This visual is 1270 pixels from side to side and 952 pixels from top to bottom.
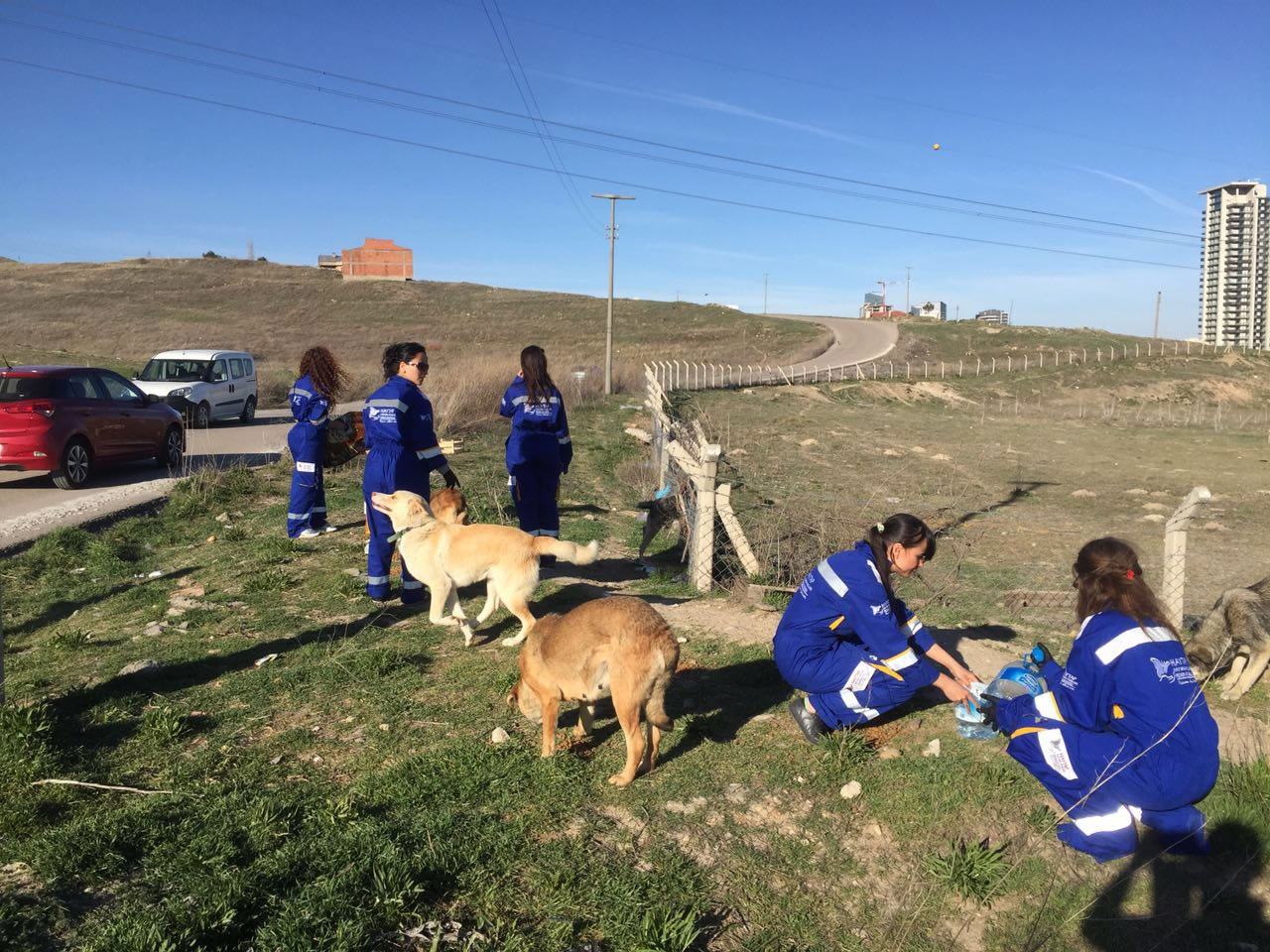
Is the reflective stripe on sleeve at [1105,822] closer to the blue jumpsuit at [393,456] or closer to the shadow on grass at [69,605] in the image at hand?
the blue jumpsuit at [393,456]

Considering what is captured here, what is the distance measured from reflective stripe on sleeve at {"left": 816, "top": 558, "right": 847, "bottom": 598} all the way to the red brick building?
3561 inches

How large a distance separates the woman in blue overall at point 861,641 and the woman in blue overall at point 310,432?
6263 mm

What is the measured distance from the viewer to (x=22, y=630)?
7.21 meters

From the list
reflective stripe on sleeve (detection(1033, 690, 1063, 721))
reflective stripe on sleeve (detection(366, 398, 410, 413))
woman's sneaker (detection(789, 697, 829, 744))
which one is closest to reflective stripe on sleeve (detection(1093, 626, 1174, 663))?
reflective stripe on sleeve (detection(1033, 690, 1063, 721))

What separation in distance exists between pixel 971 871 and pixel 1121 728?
898 millimetres

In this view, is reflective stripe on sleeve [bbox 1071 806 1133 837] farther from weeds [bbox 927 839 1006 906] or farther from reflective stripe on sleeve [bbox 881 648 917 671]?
reflective stripe on sleeve [bbox 881 648 917 671]

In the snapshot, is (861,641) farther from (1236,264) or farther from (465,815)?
(1236,264)

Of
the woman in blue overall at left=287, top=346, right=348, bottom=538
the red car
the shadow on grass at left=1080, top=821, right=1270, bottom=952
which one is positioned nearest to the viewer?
the shadow on grass at left=1080, top=821, right=1270, bottom=952

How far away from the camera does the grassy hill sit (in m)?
48.8

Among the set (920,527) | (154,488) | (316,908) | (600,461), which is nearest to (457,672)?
(316,908)

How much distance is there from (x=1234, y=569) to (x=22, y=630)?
12717mm

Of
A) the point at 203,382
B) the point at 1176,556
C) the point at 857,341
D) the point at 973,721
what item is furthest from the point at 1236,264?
the point at 973,721

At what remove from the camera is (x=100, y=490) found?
1320 centimetres

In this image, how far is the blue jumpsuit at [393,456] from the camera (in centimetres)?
695
